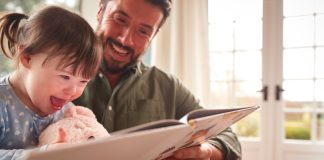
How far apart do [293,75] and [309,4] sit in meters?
0.57

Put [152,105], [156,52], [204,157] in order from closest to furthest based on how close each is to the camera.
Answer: [204,157] < [152,105] < [156,52]

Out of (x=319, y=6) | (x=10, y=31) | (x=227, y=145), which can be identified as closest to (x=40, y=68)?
(x=10, y=31)

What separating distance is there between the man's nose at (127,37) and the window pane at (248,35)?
1800mm

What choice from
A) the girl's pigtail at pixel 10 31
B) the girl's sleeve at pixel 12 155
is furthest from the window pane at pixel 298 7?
the girl's sleeve at pixel 12 155

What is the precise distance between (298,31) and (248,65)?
0.47m

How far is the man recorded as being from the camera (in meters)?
1.21

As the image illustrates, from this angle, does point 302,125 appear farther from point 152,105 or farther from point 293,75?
point 152,105

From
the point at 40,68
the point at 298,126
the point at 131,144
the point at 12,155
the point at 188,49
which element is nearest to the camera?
the point at 131,144

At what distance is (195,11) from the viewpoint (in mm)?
2721

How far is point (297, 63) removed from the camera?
279cm

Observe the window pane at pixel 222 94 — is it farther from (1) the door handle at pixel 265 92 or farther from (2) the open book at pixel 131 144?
(2) the open book at pixel 131 144

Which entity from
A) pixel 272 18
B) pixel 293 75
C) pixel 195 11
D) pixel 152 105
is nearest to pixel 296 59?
pixel 293 75

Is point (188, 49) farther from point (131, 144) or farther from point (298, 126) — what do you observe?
point (131, 144)

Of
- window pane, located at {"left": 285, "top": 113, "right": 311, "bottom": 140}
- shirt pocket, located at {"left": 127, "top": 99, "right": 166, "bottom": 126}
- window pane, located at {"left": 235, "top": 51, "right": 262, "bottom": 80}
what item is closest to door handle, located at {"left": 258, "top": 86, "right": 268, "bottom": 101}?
window pane, located at {"left": 235, "top": 51, "right": 262, "bottom": 80}
